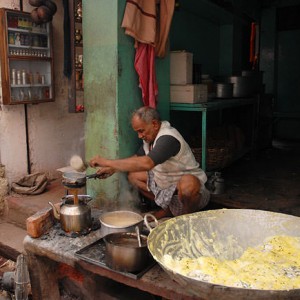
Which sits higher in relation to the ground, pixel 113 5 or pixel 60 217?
pixel 113 5

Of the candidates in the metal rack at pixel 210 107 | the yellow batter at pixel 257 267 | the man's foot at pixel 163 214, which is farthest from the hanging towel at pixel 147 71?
the yellow batter at pixel 257 267

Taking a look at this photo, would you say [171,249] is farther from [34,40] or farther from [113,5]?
[34,40]

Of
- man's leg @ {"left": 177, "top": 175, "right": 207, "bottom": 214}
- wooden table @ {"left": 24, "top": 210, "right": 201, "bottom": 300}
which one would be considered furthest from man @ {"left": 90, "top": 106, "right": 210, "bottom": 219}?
wooden table @ {"left": 24, "top": 210, "right": 201, "bottom": 300}

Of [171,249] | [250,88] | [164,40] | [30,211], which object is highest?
[164,40]

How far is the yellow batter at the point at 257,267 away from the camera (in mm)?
2098

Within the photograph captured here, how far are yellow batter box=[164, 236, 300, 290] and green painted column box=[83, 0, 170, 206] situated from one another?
6.57ft

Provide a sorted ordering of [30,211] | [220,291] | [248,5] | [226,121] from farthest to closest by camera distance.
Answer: [248,5] → [226,121] → [30,211] → [220,291]

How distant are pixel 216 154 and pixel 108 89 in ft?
6.73

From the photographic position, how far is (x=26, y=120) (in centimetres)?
564

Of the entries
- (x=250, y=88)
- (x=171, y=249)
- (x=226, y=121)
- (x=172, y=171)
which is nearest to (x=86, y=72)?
(x=172, y=171)

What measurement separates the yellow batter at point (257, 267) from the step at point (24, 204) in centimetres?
302

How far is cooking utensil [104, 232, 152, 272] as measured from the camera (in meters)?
2.61

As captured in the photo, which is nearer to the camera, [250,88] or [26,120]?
[26,120]

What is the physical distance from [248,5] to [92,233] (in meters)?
7.27
